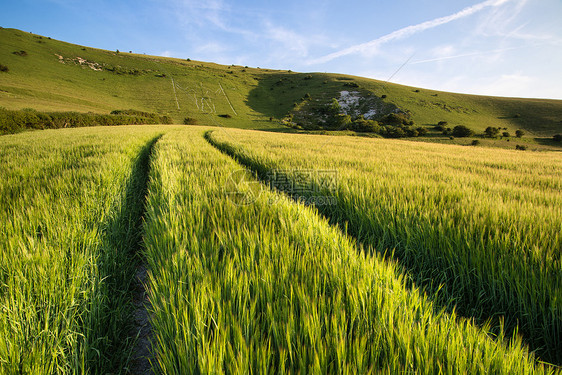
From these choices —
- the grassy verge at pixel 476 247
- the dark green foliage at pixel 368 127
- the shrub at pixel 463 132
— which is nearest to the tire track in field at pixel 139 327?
the grassy verge at pixel 476 247

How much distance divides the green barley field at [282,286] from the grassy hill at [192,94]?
118 ft

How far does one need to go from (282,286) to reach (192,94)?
207 feet

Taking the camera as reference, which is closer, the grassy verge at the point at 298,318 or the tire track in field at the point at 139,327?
the grassy verge at the point at 298,318

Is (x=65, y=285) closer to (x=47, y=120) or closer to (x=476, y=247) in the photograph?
(x=476, y=247)

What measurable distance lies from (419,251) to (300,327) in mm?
1612

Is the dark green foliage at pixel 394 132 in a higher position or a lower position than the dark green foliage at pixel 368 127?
lower

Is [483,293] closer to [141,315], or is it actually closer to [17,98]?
[141,315]

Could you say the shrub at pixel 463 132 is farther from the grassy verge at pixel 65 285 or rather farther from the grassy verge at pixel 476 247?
the grassy verge at pixel 65 285

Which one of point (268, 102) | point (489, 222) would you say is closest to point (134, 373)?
point (489, 222)

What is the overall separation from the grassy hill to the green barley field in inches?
1410

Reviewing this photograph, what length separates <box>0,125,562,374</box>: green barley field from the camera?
82cm

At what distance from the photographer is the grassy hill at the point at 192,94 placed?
144 ft

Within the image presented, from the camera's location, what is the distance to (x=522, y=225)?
6.31ft

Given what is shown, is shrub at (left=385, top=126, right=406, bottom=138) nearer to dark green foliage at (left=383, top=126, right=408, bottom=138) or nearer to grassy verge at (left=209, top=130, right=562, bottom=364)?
dark green foliage at (left=383, top=126, right=408, bottom=138)
